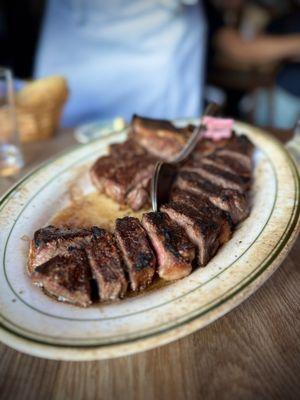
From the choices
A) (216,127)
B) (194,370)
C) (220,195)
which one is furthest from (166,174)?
(194,370)

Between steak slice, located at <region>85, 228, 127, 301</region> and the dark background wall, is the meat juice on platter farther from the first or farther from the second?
the dark background wall

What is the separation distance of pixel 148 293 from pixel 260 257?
1.42 feet

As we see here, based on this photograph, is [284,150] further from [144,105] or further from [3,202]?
[144,105]

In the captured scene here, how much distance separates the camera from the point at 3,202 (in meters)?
1.87

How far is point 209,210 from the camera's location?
1.76 m

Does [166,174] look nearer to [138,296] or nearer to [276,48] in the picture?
[138,296]

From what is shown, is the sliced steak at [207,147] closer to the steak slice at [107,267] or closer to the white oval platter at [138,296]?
the white oval platter at [138,296]

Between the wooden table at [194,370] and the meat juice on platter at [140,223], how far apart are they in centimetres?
24

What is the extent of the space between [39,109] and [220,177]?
52.8 inches

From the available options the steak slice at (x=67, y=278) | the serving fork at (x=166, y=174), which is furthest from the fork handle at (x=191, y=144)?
the steak slice at (x=67, y=278)

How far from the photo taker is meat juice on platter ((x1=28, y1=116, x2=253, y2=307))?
4.70 ft

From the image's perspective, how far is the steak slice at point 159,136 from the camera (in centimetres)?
241

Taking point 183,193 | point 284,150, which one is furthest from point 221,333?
point 284,150

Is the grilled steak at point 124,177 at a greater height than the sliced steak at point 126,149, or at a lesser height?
lesser
